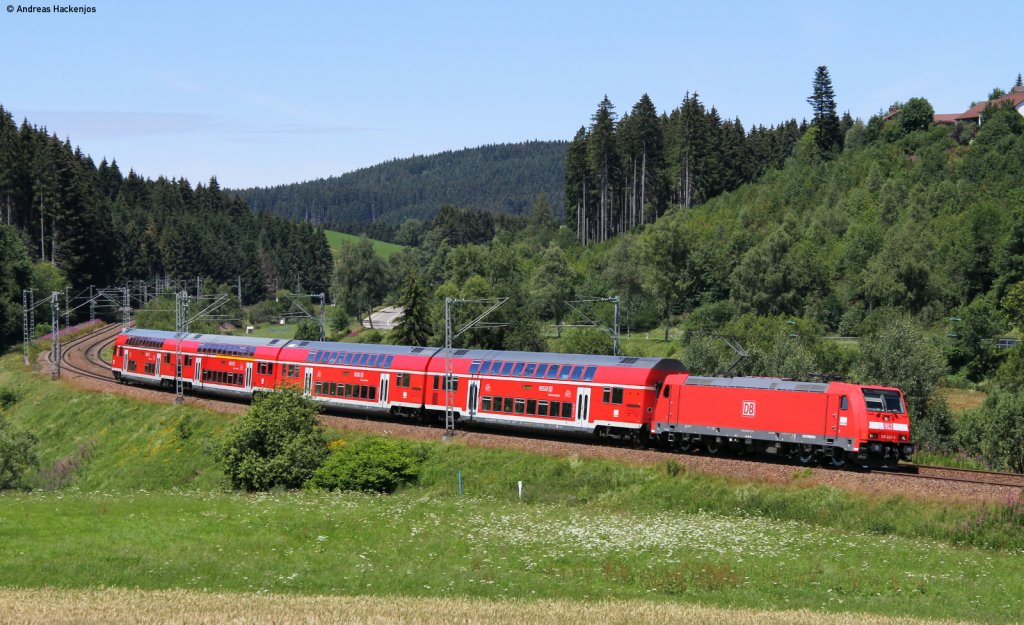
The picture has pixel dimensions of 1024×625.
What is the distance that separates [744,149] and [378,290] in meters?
60.0

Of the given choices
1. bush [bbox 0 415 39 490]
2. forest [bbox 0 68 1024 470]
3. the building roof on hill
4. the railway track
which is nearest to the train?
the railway track

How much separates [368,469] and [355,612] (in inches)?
837

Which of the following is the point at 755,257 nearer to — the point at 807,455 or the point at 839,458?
the point at 807,455

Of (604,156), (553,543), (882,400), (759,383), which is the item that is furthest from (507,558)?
(604,156)

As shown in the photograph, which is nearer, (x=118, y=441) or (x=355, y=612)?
(x=355, y=612)

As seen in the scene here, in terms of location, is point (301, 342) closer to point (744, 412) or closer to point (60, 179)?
point (744, 412)

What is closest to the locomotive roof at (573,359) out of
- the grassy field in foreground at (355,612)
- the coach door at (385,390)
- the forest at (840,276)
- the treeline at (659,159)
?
the coach door at (385,390)

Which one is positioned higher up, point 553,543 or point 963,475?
point 963,475

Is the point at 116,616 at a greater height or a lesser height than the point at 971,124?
lesser

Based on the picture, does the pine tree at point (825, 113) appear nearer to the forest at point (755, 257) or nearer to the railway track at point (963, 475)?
the forest at point (755, 257)

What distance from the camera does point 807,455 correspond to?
41812 millimetres

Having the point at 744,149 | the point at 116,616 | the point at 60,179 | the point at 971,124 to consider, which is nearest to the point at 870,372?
the point at 116,616

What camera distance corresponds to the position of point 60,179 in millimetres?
145750

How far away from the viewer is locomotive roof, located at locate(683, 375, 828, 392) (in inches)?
1631
